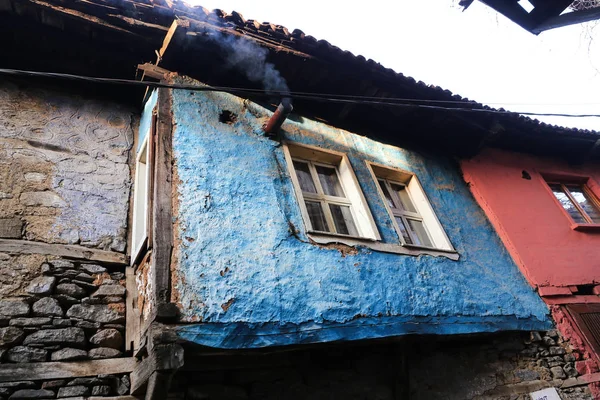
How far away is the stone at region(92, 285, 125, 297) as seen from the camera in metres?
3.09

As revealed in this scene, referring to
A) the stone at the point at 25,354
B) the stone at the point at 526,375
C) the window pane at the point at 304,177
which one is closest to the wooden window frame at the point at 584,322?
the stone at the point at 526,375

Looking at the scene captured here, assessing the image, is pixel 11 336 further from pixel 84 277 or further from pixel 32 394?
pixel 84 277

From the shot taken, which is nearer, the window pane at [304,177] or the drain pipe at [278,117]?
the drain pipe at [278,117]

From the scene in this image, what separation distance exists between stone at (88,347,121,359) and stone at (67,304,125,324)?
223 mm

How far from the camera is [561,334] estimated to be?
4.82m

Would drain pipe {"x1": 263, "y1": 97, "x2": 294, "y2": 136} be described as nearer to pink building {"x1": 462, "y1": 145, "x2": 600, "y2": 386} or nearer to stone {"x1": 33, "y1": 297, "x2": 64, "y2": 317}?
stone {"x1": 33, "y1": 297, "x2": 64, "y2": 317}

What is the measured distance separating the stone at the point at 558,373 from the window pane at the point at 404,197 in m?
2.52

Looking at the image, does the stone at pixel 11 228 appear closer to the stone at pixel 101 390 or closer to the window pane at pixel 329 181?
the stone at pixel 101 390

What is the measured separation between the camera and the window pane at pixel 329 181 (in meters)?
4.61

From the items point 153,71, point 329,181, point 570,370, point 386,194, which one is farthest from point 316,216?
point 570,370

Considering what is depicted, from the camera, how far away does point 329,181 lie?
4754 mm

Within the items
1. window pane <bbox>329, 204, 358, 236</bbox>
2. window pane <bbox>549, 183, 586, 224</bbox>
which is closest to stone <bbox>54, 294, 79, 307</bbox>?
window pane <bbox>329, 204, 358, 236</bbox>

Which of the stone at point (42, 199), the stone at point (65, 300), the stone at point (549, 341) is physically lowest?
the stone at point (549, 341)

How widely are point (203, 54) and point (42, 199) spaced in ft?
7.62
